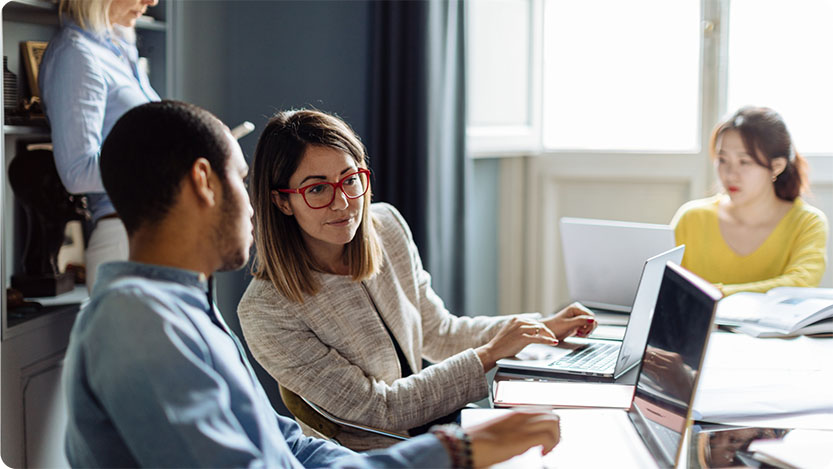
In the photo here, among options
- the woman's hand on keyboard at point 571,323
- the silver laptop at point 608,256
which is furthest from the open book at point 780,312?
the woman's hand on keyboard at point 571,323

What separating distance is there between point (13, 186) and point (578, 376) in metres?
1.77

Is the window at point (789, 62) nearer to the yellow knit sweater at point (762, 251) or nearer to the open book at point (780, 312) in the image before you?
the yellow knit sweater at point (762, 251)

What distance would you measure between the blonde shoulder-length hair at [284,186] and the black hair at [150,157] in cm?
60

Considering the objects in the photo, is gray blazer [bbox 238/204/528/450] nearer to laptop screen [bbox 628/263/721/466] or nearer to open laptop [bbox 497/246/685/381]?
open laptop [bbox 497/246/685/381]

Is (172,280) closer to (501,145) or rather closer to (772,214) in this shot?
(772,214)

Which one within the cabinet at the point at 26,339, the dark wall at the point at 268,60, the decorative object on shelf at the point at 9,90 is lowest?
the cabinet at the point at 26,339

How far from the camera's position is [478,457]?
3.23ft

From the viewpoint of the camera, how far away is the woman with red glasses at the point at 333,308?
1536 millimetres

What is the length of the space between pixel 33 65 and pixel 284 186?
4.12 feet

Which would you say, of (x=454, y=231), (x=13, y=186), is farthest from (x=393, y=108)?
(x=13, y=186)

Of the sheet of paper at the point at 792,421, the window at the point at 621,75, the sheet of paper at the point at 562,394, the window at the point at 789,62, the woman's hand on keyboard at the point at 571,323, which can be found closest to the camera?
the sheet of paper at the point at 792,421

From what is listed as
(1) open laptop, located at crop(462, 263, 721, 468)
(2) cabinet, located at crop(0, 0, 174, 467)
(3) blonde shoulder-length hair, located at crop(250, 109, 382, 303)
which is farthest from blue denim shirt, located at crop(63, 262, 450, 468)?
(2) cabinet, located at crop(0, 0, 174, 467)

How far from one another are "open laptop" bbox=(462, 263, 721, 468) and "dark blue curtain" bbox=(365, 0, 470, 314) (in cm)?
163

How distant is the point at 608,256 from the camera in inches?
83.2
